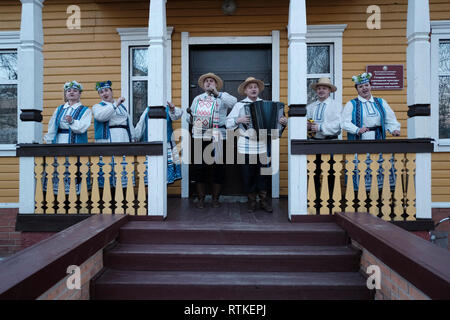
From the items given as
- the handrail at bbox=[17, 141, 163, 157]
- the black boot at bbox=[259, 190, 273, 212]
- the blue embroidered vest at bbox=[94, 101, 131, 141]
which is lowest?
the black boot at bbox=[259, 190, 273, 212]

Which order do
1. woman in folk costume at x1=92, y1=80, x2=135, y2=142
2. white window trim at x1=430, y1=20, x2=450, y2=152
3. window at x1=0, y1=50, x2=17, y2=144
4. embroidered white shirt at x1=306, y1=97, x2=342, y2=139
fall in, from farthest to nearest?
window at x1=0, y1=50, x2=17, y2=144, white window trim at x1=430, y1=20, x2=450, y2=152, woman in folk costume at x1=92, y1=80, x2=135, y2=142, embroidered white shirt at x1=306, y1=97, x2=342, y2=139

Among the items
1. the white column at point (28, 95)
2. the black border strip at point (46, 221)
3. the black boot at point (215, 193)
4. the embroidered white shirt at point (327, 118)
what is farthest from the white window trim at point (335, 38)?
the black border strip at point (46, 221)

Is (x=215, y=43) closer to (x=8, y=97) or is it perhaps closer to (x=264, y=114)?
(x=264, y=114)

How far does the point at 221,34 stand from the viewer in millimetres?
5648

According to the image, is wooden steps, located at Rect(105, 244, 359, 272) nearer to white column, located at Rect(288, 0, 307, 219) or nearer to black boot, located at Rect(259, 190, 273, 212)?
white column, located at Rect(288, 0, 307, 219)

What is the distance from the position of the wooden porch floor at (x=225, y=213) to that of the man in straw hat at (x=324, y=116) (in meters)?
1.17

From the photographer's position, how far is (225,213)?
13.9 ft

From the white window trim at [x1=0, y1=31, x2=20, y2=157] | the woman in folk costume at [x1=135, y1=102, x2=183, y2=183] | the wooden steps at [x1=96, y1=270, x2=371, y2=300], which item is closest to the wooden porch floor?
the woman in folk costume at [x1=135, y1=102, x2=183, y2=183]

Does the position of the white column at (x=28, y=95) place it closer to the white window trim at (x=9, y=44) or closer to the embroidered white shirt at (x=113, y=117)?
the embroidered white shirt at (x=113, y=117)

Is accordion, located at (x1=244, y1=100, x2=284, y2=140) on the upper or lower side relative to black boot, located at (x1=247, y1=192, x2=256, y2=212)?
upper

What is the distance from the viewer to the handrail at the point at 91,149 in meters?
3.96

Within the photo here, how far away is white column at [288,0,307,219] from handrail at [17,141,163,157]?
1.60 metres

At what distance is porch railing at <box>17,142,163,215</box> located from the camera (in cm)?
398
